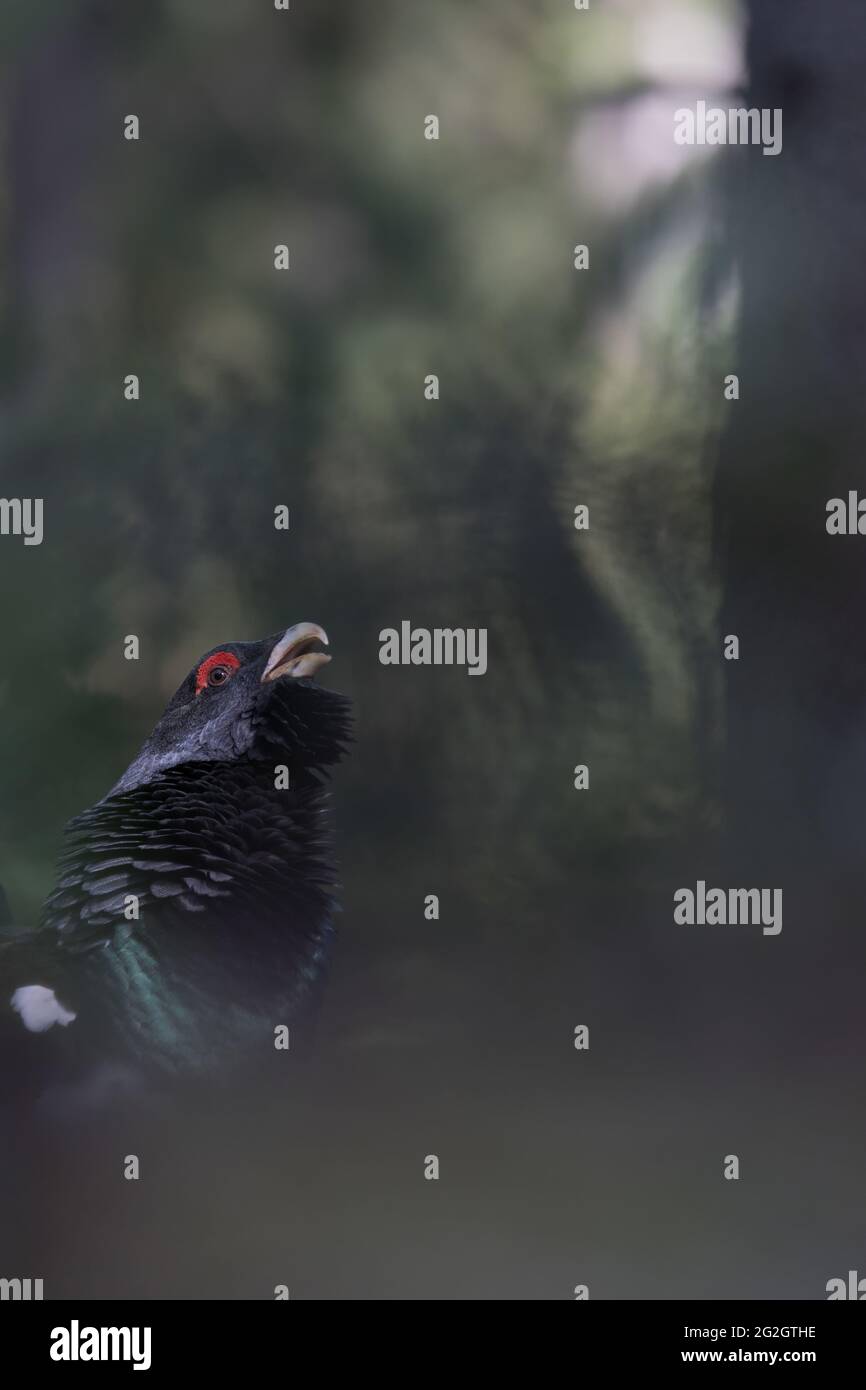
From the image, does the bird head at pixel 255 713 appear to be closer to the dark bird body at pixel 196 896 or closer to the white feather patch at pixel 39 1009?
the dark bird body at pixel 196 896

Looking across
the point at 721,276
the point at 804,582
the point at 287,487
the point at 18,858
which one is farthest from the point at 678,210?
the point at 18,858

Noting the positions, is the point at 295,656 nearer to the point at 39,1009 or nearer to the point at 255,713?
the point at 255,713

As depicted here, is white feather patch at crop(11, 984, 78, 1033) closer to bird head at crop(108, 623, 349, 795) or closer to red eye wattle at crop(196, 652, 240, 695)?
bird head at crop(108, 623, 349, 795)

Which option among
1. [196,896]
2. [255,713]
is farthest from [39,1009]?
[255,713]

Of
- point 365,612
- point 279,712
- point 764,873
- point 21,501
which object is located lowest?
point 764,873

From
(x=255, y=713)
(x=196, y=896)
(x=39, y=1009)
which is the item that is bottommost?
(x=39, y=1009)

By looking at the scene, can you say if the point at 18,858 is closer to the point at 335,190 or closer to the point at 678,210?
the point at 335,190
